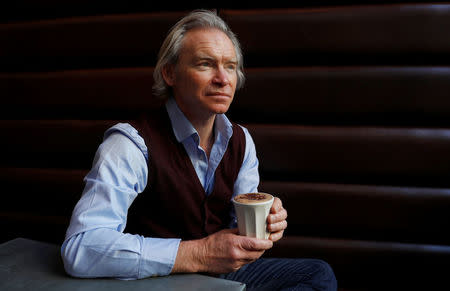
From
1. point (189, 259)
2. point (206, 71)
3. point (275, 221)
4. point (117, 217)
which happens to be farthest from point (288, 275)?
point (206, 71)

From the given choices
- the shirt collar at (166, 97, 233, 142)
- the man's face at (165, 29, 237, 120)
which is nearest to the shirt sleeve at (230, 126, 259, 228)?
the shirt collar at (166, 97, 233, 142)

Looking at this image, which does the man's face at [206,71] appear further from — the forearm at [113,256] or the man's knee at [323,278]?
the man's knee at [323,278]

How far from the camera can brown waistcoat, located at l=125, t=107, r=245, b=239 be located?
0.93 meters

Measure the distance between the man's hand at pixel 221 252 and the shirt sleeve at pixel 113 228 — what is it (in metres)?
0.04

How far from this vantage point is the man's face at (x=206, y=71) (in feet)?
3.22

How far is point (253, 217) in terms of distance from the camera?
2.52 feet

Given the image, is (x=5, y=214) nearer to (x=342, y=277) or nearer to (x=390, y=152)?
(x=342, y=277)

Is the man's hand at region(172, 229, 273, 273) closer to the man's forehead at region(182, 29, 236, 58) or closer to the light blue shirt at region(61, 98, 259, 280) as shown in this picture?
the light blue shirt at region(61, 98, 259, 280)

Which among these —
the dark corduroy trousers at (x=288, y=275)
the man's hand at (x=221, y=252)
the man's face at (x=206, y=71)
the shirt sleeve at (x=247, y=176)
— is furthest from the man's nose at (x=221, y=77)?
the dark corduroy trousers at (x=288, y=275)

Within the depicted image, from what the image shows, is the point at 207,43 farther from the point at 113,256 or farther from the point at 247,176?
the point at 113,256

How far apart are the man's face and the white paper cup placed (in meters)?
0.33

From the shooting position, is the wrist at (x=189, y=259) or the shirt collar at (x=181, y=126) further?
the shirt collar at (x=181, y=126)

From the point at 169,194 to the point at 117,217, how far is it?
16cm

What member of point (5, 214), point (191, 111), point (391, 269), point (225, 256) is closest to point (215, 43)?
point (191, 111)
